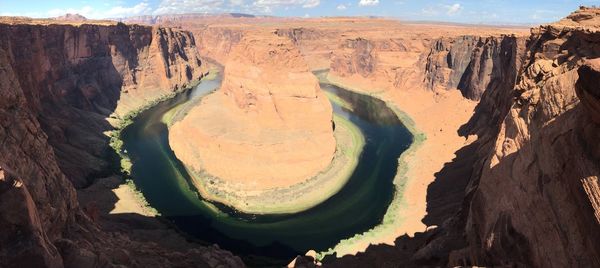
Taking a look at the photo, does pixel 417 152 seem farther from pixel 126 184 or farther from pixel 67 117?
pixel 67 117

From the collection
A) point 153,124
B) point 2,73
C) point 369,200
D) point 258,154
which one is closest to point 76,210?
point 2,73

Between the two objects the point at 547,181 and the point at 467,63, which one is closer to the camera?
the point at 547,181

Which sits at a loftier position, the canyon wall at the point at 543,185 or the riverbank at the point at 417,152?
the canyon wall at the point at 543,185

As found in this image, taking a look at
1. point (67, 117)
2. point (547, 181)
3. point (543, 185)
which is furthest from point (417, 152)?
point (67, 117)

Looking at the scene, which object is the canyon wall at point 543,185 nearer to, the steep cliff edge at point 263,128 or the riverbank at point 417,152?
the riverbank at point 417,152

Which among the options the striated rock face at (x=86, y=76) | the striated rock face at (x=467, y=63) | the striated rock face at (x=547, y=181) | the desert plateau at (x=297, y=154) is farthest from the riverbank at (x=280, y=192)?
the striated rock face at (x=467, y=63)

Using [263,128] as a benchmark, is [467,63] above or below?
above

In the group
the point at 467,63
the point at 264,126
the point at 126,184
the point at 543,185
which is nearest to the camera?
the point at 543,185
